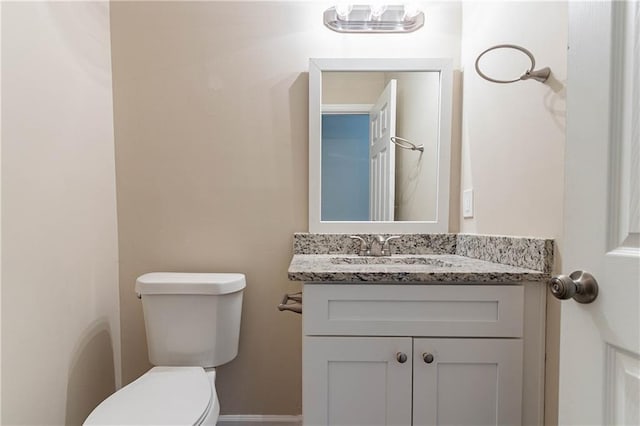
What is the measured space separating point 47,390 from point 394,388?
3.74 ft

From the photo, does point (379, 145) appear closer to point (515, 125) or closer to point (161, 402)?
point (515, 125)

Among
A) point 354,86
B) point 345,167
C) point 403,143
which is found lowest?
point 345,167

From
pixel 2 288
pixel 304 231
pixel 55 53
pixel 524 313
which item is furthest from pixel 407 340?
pixel 55 53

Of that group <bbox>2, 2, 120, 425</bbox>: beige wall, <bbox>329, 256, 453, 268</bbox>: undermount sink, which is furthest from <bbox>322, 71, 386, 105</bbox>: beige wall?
<bbox>2, 2, 120, 425</bbox>: beige wall

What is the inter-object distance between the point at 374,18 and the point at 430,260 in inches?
41.8

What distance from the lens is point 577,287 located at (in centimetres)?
56

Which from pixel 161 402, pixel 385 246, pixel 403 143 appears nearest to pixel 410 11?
pixel 403 143

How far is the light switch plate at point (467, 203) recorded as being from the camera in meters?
Result: 1.28

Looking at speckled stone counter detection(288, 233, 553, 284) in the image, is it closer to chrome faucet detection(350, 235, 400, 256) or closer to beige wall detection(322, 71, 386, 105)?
chrome faucet detection(350, 235, 400, 256)

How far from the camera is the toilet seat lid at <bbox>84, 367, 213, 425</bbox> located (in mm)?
847

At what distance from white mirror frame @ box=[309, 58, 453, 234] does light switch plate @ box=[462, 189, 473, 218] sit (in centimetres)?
7

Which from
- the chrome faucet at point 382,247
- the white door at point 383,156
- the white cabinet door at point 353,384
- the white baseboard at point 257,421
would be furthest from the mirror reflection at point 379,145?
the white baseboard at point 257,421

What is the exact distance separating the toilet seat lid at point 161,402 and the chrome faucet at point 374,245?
2.53 feet

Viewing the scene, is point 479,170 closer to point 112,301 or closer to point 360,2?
point 360,2
